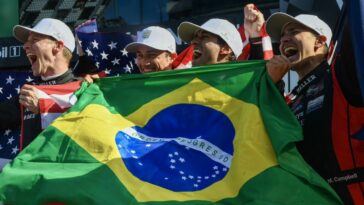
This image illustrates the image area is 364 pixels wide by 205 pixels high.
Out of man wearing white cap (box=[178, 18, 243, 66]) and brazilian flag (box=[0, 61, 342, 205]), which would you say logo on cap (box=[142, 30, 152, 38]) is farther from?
brazilian flag (box=[0, 61, 342, 205])

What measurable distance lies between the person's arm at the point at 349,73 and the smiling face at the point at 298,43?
641mm

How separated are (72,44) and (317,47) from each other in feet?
5.96

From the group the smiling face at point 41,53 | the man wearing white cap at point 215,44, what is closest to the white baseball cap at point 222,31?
the man wearing white cap at point 215,44

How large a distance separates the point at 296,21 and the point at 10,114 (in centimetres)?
222

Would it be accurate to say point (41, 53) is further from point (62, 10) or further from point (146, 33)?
point (62, 10)

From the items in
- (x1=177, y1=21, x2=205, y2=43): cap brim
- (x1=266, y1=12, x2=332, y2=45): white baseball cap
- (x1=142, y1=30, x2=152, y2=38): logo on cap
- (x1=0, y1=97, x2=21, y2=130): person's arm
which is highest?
(x1=266, y1=12, x2=332, y2=45): white baseball cap

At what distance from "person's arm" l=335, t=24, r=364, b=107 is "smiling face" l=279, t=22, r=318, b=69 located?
0.64 meters

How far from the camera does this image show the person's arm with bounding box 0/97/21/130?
5.40m

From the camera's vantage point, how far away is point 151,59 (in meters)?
5.48

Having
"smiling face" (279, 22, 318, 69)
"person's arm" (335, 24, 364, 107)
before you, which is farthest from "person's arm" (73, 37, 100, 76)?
"person's arm" (335, 24, 364, 107)

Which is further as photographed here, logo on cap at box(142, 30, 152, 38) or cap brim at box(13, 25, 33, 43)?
logo on cap at box(142, 30, 152, 38)

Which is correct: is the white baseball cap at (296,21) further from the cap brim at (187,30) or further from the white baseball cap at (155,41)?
the white baseball cap at (155,41)

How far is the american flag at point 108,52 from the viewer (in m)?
6.48

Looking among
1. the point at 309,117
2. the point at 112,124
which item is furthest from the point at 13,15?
the point at 309,117
